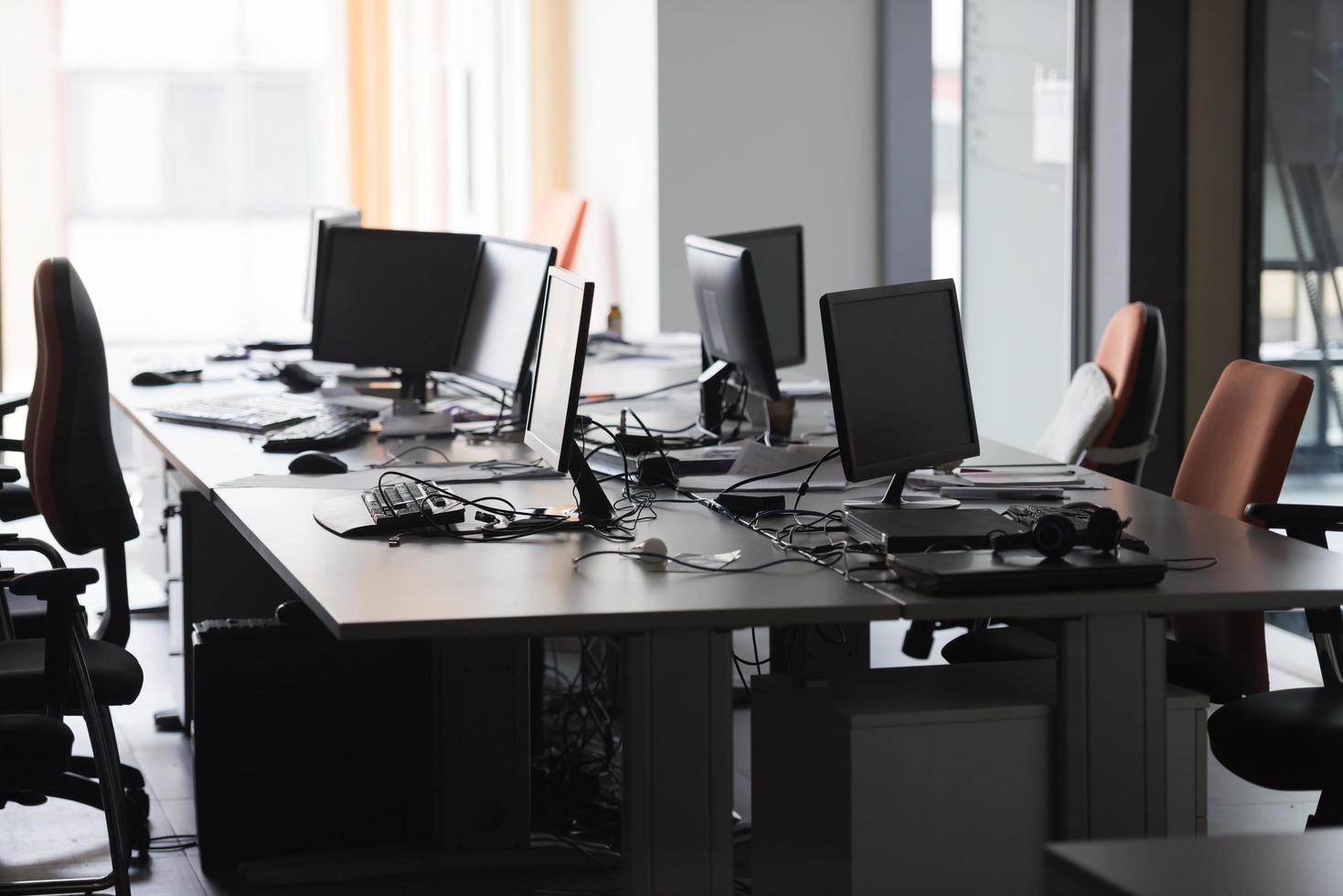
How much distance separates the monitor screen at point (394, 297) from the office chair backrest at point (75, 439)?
1061 mm

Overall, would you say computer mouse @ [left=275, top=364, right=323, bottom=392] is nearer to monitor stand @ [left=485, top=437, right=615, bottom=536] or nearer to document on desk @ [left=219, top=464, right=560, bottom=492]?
document on desk @ [left=219, top=464, right=560, bottom=492]

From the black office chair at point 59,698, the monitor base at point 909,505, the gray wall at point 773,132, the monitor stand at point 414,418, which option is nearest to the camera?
the black office chair at point 59,698

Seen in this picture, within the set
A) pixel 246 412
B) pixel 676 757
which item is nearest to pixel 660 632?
pixel 676 757

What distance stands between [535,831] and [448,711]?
398 millimetres

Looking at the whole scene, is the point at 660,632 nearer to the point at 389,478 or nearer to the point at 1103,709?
the point at 1103,709

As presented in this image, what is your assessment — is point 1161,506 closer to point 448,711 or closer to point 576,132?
point 448,711

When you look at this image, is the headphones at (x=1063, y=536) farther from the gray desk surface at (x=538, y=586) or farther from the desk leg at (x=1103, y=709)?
the gray desk surface at (x=538, y=586)

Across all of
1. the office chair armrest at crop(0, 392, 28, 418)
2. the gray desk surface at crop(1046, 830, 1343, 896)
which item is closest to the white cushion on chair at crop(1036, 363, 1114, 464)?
the gray desk surface at crop(1046, 830, 1343, 896)

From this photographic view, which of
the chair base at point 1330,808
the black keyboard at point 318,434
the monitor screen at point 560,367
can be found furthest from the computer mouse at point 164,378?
the chair base at point 1330,808

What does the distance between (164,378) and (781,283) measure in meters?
2.03

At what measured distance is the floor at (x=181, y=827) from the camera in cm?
312

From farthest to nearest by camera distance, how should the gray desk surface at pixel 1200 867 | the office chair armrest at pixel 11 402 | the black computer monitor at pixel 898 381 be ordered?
the office chair armrest at pixel 11 402 < the black computer monitor at pixel 898 381 < the gray desk surface at pixel 1200 867

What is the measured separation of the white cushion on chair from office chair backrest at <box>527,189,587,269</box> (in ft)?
8.74

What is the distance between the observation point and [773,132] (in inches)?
253
